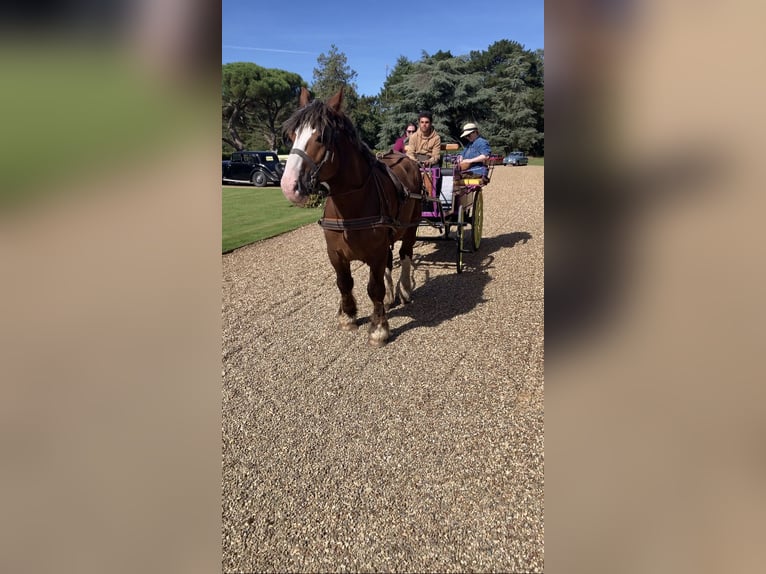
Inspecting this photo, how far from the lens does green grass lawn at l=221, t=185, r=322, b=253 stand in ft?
34.0

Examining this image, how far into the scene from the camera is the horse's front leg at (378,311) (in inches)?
186

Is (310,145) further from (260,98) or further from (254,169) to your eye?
(260,98)

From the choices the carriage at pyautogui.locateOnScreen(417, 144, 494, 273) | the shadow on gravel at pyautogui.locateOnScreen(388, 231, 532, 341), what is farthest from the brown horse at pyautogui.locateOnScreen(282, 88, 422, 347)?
the carriage at pyautogui.locateOnScreen(417, 144, 494, 273)

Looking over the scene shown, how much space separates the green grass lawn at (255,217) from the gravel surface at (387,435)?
424cm

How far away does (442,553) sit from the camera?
2.31 meters

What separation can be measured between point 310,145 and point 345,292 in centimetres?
199

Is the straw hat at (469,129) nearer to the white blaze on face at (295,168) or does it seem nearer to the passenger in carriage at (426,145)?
the passenger in carriage at (426,145)

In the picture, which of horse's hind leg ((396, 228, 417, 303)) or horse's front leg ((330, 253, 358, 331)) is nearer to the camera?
horse's front leg ((330, 253, 358, 331))

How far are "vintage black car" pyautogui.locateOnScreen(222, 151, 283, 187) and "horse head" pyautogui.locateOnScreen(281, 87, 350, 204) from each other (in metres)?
18.7

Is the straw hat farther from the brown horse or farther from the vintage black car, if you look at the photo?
the vintage black car
